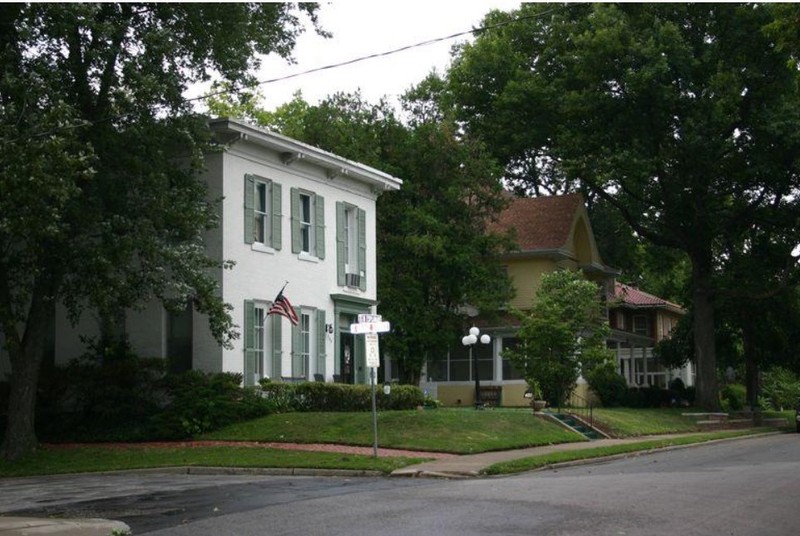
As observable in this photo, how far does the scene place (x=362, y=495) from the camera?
48.6ft

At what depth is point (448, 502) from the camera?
13562mm

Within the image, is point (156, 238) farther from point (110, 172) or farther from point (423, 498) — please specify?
point (423, 498)

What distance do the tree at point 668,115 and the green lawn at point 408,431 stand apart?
1585 centimetres

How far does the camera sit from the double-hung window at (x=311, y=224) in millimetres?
31203

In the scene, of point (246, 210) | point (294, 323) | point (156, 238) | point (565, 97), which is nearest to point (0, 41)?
point (156, 238)

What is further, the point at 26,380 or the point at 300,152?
the point at 300,152

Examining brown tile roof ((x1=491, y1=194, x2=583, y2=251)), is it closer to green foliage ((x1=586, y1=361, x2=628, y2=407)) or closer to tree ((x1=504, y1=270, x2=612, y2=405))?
green foliage ((x1=586, y1=361, x2=628, y2=407))

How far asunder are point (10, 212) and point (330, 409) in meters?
11.2

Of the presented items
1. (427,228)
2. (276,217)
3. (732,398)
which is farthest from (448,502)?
(732,398)

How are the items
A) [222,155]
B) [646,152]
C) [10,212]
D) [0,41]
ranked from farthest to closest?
[646,152], [222,155], [0,41], [10,212]

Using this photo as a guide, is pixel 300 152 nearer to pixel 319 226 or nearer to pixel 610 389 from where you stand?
pixel 319 226

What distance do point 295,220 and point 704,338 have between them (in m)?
20.4

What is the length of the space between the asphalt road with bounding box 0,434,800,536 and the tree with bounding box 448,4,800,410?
818 inches

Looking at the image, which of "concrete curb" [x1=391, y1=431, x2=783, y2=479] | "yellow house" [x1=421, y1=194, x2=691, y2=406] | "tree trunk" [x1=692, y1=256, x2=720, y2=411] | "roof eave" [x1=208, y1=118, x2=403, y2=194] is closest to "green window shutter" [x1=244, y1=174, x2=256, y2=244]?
"roof eave" [x1=208, y1=118, x2=403, y2=194]
